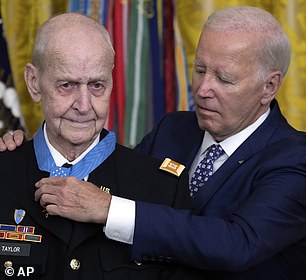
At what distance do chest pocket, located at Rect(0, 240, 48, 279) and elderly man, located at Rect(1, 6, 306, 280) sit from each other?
7.4 inches

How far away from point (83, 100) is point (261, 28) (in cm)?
79

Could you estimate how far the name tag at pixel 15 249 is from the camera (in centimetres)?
201

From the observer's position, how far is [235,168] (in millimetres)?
2447

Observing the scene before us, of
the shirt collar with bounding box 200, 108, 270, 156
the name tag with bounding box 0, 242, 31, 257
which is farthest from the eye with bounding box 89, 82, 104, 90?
the shirt collar with bounding box 200, 108, 270, 156

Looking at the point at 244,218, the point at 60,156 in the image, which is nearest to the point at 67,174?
the point at 60,156

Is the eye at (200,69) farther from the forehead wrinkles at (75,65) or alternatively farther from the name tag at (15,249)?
the name tag at (15,249)

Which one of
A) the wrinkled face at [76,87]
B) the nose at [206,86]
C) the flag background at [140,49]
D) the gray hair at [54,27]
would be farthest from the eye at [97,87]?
the flag background at [140,49]

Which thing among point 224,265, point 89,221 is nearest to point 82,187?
point 89,221

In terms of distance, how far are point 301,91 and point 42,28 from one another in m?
1.48

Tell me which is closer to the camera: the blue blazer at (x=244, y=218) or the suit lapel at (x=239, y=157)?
the blue blazer at (x=244, y=218)

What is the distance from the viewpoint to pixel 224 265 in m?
2.13

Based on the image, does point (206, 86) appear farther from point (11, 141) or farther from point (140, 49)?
point (140, 49)

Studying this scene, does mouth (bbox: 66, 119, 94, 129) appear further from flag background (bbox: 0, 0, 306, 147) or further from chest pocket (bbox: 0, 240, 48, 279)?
flag background (bbox: 0, 0, 306, 147)

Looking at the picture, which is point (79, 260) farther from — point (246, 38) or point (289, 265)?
point (246, 38)
